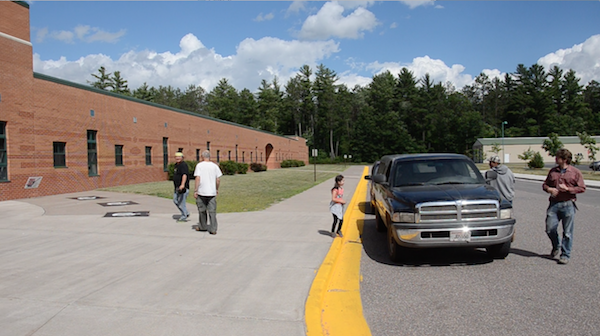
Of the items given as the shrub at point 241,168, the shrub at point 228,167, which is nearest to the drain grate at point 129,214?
the shrub at point 228,167

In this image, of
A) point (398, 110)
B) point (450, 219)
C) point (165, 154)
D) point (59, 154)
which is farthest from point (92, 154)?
point (398, 110)

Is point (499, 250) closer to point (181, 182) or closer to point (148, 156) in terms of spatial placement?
point (181, 182)

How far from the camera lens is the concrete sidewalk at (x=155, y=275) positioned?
4035mm

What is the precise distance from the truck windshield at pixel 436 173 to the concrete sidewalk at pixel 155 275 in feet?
6.23

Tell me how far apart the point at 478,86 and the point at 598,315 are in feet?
386

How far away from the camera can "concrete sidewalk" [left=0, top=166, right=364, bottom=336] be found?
13.2 ft

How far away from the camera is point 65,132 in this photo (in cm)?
1892

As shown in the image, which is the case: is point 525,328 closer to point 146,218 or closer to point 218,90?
point 146,218

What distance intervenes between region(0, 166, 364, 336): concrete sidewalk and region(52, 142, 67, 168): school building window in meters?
8.83

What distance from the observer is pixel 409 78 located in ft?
316

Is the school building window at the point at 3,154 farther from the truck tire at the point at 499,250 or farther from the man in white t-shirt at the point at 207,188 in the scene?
the truck tire at the point at 499,250

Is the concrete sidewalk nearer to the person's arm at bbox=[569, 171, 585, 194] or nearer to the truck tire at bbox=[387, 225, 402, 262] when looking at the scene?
the truck tire at bbox=[387, 225, 402, 262]

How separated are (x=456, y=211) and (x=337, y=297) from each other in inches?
91.4

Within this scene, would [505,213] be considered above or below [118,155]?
below
